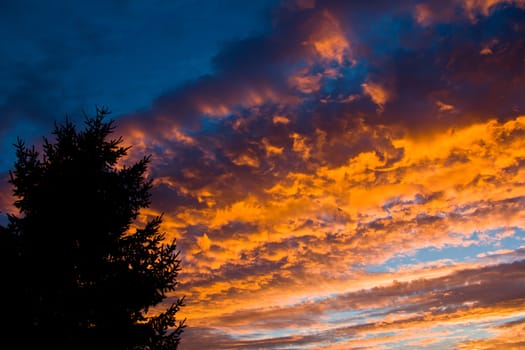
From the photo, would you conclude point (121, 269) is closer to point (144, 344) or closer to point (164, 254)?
point (164, 254)

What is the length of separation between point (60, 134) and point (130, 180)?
2.92m

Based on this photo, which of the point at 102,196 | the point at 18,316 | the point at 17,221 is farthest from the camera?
the point at 102,196

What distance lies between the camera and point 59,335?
11234mm

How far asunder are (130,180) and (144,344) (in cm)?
549

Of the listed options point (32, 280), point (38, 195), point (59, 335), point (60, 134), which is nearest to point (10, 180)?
point (38, 195)

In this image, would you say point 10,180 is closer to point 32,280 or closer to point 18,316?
point 32,280

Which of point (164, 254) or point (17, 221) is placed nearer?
point (17, 221)

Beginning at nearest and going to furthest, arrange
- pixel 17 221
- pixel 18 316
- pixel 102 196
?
pixel 18 316
pixel 17 221
pixel 102 196

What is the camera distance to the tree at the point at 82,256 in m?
11.4

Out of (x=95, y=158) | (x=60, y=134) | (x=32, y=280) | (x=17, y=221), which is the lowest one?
(x=32, y=280)

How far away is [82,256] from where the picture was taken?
40.3 ft

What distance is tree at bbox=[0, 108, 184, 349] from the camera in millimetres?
11445

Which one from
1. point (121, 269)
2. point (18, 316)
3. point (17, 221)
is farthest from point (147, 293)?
point (17, 221)

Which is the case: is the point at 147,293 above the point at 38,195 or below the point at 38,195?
below
